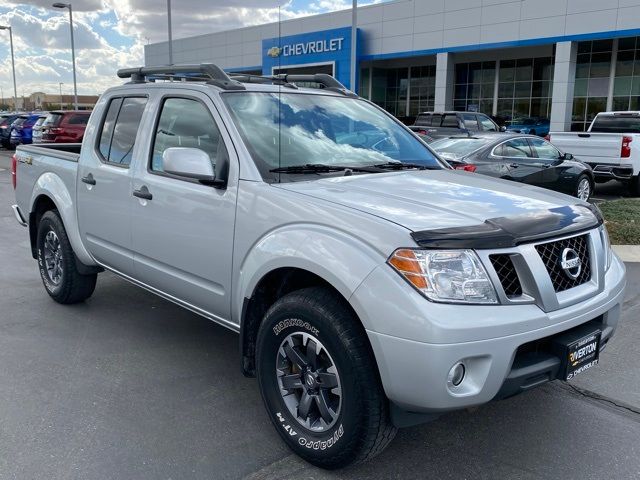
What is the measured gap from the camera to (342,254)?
2799 mm

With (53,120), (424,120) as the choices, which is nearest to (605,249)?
(424,120)

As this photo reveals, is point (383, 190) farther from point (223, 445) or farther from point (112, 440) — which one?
point (112, 440)

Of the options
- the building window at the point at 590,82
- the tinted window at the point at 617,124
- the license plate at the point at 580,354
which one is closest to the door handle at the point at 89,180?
the license plate at the point at 580,354

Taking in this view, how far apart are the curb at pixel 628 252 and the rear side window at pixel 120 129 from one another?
5747mm

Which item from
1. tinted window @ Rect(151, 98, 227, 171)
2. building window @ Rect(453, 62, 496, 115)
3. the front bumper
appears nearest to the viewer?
the front bumper

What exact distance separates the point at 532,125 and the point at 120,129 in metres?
33.0

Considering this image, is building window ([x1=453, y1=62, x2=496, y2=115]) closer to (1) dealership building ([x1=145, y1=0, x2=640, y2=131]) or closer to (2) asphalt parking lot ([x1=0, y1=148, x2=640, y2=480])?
(1) dealership building ([x1=145, y1=0, x2=640, y2=131])

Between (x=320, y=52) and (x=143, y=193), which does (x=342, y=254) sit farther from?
(x=320, y=52)

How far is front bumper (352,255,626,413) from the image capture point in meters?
2.51

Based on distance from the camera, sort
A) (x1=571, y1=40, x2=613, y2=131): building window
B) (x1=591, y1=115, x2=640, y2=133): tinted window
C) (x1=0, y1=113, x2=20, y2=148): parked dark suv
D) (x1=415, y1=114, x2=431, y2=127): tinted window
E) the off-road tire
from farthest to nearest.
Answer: (x1=571, y1=40, x2=613, y2=131): building window
(x1=0, y1=113, x2=20, y2=148): parked dark suv
(x1=415, y1=114, x2=431, y2=127): tinted window
(x1=591, y1=115, x2=640, y2=133): tinted window
the off-road tire

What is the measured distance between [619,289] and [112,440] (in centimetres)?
285

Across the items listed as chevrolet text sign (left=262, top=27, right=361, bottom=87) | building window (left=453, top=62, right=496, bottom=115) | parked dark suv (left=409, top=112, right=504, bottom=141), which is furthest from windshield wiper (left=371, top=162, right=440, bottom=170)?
building window (left=453, top=62, right=496, bottom=115)

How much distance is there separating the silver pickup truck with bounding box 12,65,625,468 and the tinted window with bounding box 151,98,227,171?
0.04 ft

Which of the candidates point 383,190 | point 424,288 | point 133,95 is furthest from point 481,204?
point 133,95
